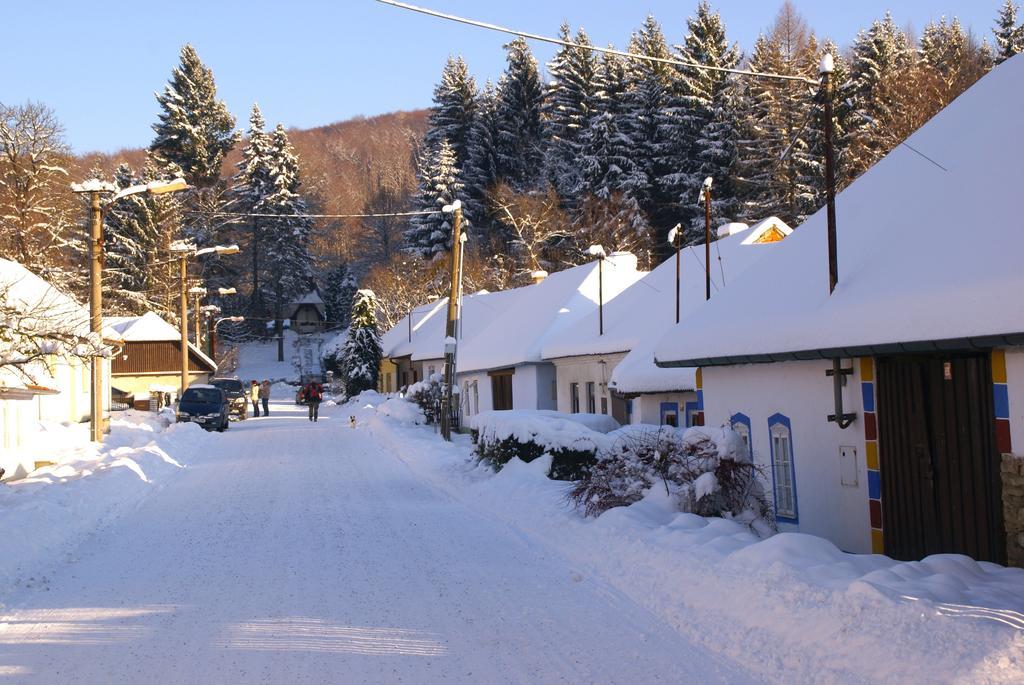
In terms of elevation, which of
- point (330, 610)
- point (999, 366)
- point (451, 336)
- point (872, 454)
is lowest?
point (330, 610)

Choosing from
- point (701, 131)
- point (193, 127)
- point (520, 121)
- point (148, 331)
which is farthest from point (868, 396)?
point (193, 127)

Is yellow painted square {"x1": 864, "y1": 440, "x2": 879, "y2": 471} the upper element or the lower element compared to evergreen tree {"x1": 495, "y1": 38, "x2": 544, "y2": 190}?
lower

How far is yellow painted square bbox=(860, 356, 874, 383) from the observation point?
1062 cm

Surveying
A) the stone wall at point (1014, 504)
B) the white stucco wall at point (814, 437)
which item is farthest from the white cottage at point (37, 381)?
the stone wall at point (1014, 504)

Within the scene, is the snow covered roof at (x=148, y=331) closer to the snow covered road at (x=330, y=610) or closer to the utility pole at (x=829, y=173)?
the snow covered road at (x=330, y=610)

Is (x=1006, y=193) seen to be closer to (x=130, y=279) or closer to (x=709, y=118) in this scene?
(x=709, y=118)

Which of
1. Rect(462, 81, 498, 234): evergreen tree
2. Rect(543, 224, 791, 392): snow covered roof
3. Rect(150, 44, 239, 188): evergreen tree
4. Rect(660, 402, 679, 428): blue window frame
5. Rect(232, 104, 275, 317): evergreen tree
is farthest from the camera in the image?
Rect(232, 104, 275, 317): evergreen tree

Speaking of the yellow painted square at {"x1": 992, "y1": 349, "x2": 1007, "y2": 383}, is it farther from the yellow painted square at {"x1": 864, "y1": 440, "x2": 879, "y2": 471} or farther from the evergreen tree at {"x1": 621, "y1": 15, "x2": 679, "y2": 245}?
the evergreen tree at {"x1": 621, "y1": 15, "x2": 679, "y2": 245}

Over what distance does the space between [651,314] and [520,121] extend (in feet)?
194

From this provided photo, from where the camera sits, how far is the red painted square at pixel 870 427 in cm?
1060

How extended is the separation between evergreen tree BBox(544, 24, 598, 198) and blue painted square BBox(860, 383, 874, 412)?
57641 mm

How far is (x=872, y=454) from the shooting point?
10.7 metres

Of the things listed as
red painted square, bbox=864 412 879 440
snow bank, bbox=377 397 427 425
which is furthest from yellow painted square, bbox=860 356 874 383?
snow bank, bbox=377 397 427 425

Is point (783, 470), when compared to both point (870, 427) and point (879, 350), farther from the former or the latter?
point (879, 350)
